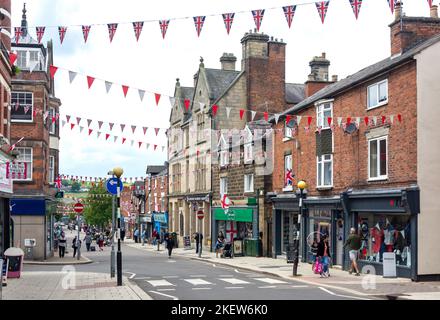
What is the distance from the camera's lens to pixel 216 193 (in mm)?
47000

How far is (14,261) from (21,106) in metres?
15.5

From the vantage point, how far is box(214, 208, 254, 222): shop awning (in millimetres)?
39803

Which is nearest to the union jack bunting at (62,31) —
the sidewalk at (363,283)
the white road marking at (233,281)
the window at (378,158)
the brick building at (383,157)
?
the white road marking at (233,281)

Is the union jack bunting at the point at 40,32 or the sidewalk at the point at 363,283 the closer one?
the union jack bunting at the point at 40,32

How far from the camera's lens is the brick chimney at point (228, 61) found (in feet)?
180

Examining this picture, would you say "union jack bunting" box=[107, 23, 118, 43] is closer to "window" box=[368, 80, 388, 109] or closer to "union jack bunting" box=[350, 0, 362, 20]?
"union jack bunting" box=[350, 0, 362, 20]

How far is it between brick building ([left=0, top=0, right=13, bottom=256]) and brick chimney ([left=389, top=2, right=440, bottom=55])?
50.3 feet

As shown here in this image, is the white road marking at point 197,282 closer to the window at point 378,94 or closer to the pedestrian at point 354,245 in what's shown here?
the pedestrian at point 354,245

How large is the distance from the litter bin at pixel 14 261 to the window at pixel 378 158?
1401cm

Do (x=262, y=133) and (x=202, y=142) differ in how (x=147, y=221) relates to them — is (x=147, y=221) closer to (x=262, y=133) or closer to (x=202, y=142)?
(x=202, y=142)

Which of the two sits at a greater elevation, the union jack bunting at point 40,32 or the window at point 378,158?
the union jack bunting at point 40,32

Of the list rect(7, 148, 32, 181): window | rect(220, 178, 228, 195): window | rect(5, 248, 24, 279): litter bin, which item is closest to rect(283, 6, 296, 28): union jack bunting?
rect(5, 248, 24, 279): litter bin

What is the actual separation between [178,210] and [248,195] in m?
20.2

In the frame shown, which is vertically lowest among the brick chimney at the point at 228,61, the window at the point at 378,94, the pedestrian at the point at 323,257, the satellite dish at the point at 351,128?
the pedestrian at the point at 323,257
